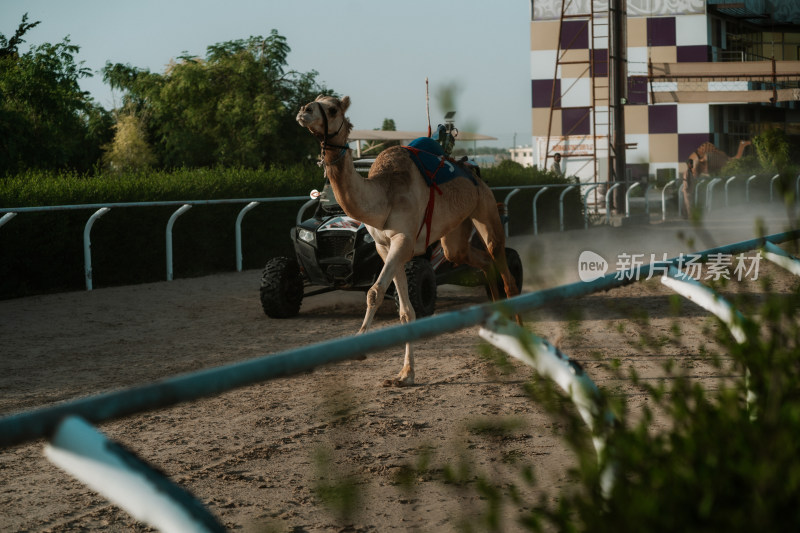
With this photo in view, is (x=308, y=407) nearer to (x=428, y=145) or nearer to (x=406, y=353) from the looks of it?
(x=406, y=353)

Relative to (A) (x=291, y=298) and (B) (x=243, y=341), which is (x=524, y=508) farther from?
(A) (x=291, y=298)

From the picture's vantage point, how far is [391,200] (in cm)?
715

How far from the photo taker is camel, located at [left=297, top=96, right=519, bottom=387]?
260 inches

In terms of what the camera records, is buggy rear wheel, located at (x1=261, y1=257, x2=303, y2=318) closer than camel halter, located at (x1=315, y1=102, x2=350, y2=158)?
No

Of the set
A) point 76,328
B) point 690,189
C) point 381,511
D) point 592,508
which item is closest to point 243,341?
point 76,328

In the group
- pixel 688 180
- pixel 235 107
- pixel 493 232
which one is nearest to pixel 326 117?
pixel 493 232

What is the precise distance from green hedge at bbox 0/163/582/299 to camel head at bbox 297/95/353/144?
677 centimetres

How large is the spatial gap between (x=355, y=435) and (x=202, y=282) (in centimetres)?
843

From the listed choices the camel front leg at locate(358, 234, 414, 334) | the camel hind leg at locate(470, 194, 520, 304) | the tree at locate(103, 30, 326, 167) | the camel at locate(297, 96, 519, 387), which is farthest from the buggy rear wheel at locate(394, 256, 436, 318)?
the tree at locate(103, 30, 326, 167)

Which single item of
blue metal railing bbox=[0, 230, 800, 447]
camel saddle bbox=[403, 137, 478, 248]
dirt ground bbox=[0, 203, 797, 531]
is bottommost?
dirt ground bbox=[0, 203, 797, 531]

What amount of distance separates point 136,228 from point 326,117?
8057mm

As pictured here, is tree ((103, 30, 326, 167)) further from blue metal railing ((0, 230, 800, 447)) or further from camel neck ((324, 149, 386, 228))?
blue metal railing ((0, 230, 800, 447))

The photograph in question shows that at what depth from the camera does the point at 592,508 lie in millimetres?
1627

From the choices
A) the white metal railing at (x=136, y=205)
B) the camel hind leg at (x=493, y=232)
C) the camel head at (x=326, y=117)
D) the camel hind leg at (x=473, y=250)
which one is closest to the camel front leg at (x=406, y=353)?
the camel head at (x=326, y=117)
